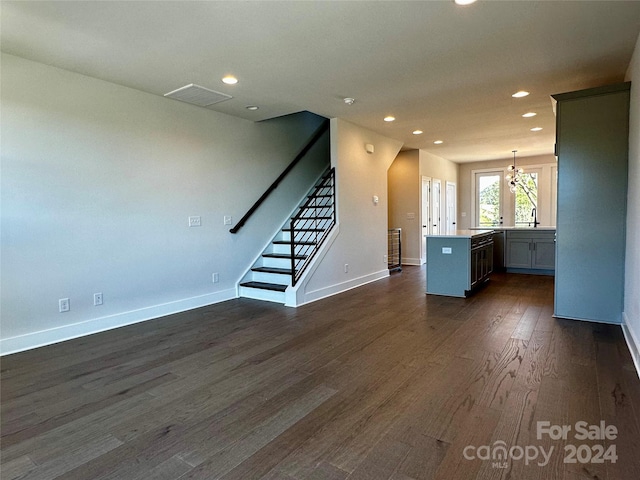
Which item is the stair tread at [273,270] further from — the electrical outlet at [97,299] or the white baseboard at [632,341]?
the white baseboard at [632,341]

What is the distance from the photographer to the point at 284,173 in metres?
6.24

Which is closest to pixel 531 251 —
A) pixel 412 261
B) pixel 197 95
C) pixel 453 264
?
pixel 412 261

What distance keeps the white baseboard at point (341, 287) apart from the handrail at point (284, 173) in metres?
1.47

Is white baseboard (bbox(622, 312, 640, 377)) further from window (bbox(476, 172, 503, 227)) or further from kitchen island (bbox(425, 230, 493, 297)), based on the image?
window (bbox(476, 172, 503, 227))

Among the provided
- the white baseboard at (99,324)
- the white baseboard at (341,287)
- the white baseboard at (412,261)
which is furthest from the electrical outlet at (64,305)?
the white baseboard at (412,261)

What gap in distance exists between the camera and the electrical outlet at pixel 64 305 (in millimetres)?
3697

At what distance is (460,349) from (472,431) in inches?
51.4

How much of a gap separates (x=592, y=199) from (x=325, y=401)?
3484 millimetres

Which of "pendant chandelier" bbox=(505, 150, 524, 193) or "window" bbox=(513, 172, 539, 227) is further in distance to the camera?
"window" bbox=(513, 172, 539, 227)

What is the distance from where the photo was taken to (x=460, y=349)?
329cm

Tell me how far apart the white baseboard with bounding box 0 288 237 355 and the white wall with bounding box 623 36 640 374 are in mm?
4603

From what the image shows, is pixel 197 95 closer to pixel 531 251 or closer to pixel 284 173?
pixel 284 173

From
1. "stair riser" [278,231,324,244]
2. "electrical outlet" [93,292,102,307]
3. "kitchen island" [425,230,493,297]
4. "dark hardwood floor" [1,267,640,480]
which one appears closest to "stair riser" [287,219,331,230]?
"stair riser" [278,231,324,244]

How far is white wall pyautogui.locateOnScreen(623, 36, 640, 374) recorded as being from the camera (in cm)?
298
